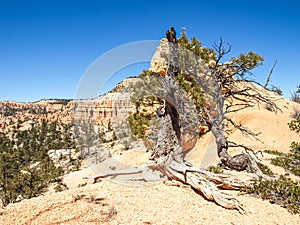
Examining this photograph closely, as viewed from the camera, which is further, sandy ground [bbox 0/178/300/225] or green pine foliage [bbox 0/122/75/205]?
green pine foliage [bbox 0/122/75/205]

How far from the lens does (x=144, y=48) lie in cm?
760

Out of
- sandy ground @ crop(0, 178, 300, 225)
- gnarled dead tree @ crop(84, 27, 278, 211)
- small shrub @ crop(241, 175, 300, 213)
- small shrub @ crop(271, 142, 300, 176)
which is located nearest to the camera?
sandy ground @ crop(0, 178, 300, 225)

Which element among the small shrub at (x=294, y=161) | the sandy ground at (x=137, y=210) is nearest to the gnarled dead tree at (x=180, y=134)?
the sandy ground at (x=137, y=210)

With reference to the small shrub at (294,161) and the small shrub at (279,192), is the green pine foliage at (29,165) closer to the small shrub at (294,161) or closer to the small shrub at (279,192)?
the small shrub at (279,192)

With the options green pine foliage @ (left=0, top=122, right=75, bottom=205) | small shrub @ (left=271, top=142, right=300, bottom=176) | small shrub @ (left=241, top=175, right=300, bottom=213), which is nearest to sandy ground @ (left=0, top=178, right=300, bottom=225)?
small shrub @ (left=241, top=175, right=300, bottom=213)

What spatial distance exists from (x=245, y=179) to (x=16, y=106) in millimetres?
160108

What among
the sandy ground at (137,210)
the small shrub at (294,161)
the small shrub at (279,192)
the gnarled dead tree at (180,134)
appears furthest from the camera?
the small shrub at (294,161)

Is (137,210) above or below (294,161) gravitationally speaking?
below

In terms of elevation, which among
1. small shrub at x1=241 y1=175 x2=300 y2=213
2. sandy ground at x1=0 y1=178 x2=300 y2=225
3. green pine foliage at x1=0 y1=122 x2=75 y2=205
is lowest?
green pine foliage at x1=0 y1=122 x2=75 y2=205

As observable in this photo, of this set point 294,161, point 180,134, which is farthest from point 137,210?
point 294,161

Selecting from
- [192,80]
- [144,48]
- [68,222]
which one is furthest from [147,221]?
[192,80]

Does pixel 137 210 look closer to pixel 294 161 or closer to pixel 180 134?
pixel 180 134

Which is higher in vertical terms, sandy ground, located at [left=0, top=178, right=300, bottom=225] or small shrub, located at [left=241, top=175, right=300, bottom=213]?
small shrub, located at [left=241, top=175, right=300, bottom=213]

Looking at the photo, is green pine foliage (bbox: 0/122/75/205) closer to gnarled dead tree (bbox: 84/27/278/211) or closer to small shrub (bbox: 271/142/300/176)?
gnarled dead tree (bbox: 84/27/278/211)
